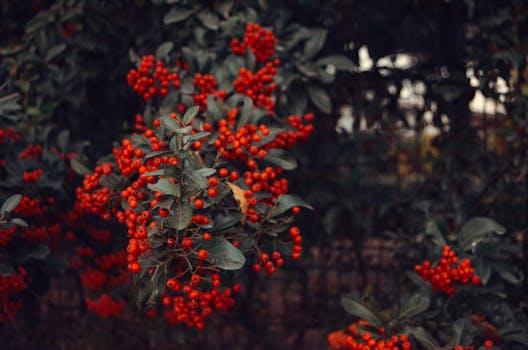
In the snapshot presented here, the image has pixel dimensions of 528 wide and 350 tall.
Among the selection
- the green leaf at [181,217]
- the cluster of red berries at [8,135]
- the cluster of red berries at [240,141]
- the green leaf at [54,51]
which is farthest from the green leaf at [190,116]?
the green leaf at [54,51]

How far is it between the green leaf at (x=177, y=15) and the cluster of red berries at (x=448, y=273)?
64.0 inches

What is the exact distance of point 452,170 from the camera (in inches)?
138

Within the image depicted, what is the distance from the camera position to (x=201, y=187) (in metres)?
1.79

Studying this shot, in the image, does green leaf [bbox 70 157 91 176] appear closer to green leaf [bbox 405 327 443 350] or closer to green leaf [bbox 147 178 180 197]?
green leaf [bbox 147 178 180 197]

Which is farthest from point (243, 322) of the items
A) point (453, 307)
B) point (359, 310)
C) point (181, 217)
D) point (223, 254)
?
point (181, 217)

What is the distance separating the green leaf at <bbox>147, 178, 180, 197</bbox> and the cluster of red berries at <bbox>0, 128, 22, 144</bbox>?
1116mm

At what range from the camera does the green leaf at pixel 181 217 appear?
1.78 m

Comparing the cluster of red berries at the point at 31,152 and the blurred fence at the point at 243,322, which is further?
the blurred fence at the point at 243,322

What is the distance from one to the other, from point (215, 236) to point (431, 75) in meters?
2.34

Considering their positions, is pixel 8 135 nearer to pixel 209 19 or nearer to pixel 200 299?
pixel 209 19

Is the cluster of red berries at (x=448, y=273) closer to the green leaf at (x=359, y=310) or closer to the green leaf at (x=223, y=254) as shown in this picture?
the green leaf at (x=359, y=310)

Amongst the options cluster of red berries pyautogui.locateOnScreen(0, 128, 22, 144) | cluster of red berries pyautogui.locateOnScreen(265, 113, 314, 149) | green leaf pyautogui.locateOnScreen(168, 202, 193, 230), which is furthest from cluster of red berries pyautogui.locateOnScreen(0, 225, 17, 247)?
cluster of red berries pyautogui.locateOnScreen(265, 113, 314, 149)

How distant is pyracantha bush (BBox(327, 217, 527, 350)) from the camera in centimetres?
236

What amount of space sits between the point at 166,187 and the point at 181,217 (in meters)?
0.11
